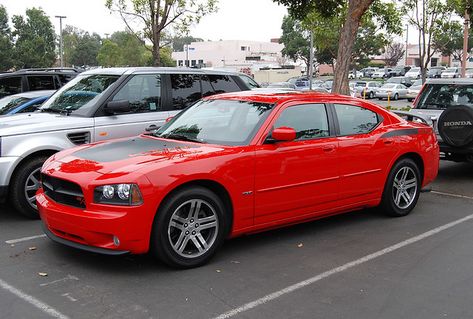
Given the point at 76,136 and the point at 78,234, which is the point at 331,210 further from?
the point at 76,136

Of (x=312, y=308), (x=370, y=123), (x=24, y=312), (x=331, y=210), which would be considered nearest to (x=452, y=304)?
(x=312, y=308)

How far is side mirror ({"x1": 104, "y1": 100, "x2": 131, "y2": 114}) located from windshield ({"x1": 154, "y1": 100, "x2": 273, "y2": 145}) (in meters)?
1.19

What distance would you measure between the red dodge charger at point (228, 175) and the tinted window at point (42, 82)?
22.9 ft

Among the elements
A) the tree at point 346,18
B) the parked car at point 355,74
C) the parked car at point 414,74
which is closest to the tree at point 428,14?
the tree at point 346,18

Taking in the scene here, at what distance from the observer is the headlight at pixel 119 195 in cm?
436

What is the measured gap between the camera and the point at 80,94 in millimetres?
7504

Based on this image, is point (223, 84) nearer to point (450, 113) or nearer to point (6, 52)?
point (450, 113)

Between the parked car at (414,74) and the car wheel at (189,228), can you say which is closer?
the car wheel at (189,228)

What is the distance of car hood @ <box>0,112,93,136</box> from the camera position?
6323 mm

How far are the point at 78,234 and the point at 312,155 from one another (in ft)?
8.18

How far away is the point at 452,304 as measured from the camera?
4.05 metres

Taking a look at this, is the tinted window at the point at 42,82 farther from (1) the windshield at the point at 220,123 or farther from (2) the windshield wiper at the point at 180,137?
(2) the windshield wiper at the point at 180,137

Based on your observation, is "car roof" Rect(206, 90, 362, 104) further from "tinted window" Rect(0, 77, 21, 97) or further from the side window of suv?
"tinted window" Rect(0, 77, 21, 97)

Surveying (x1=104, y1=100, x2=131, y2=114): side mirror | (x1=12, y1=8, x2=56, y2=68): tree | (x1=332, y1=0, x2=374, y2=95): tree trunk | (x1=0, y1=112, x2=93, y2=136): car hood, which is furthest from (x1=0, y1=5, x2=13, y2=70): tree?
(x1=104, y1=100, x2=131, y2=114): side mirror
